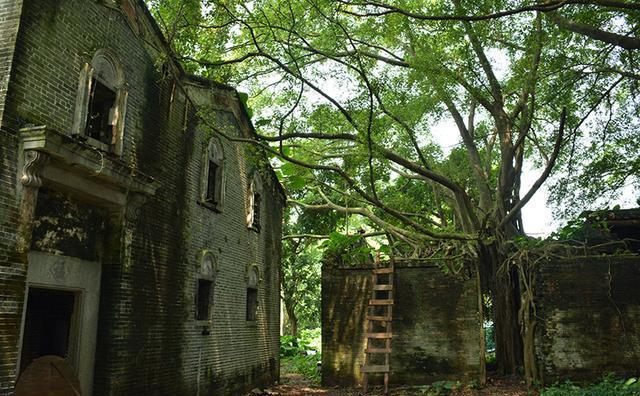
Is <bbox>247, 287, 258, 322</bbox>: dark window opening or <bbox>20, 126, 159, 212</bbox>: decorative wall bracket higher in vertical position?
<bbox>20, 126, 159, 212</bbox>: decorative wall bracket

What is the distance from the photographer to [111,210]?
27.0ft

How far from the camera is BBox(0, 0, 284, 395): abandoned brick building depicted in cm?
633

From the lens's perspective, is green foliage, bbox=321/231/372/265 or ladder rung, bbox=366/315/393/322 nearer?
ladder rung, bbox=366/315/393/322

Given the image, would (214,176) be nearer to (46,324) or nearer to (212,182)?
(212,182)

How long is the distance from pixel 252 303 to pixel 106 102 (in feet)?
24.1

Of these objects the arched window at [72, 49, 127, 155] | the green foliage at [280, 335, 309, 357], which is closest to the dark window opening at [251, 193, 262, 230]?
the arched window at [72, 49, 127, 155]

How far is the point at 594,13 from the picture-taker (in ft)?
31.2

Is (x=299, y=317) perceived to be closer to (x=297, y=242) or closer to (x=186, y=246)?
(x=297, y=242)

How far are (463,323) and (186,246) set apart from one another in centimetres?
698

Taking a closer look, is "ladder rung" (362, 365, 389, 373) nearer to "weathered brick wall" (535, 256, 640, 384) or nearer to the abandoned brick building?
the abandoned brick building

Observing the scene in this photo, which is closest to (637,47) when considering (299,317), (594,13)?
(594,13)

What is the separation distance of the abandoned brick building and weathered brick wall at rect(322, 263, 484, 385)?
8.84 ft

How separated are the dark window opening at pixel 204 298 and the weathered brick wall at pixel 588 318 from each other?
24.1ft

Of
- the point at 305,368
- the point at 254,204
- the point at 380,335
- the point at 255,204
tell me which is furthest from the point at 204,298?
the point at 305,368
